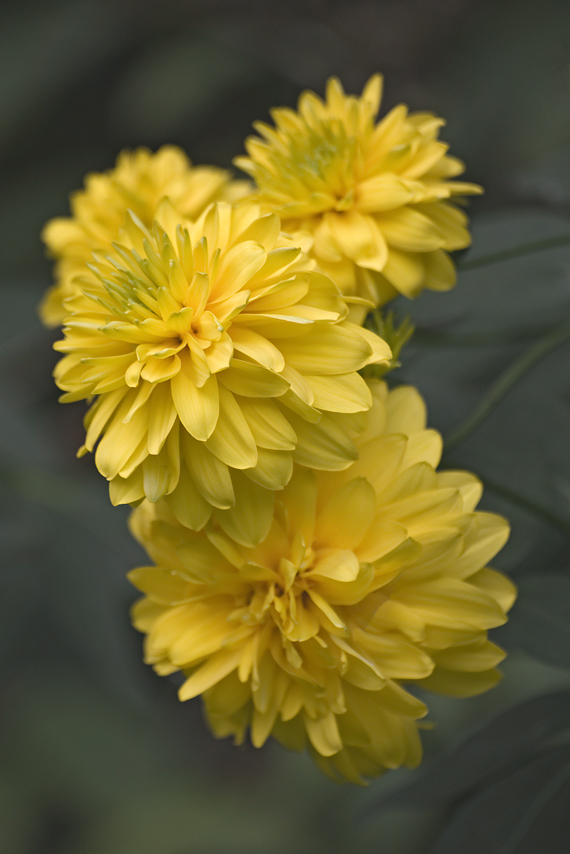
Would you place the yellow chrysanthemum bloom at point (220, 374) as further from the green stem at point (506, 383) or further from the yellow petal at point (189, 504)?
the green stem at point (506, 383)

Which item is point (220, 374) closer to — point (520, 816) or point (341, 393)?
point (341, 393)

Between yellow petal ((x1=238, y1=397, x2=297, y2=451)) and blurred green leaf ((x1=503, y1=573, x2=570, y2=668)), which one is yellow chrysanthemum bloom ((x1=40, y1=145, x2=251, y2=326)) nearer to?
yellow petal ((x1=238, y1=397, x2=297, y2=451))

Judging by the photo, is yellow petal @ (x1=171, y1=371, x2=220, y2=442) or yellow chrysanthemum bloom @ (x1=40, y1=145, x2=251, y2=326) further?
yellow chrysanthemum bloom @ (x1=40, y1=145, x2=251, y2=326)

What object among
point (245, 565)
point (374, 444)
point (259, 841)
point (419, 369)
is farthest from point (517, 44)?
point (259, 841)

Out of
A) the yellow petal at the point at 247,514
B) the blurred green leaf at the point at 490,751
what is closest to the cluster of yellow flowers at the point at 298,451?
the yellow petal at the point at 247,514

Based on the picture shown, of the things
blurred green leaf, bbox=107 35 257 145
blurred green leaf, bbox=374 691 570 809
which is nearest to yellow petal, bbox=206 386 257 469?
blurred green leaf, bbox=374 691 570 809

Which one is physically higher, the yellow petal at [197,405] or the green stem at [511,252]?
the yellow petal at [197,405]
